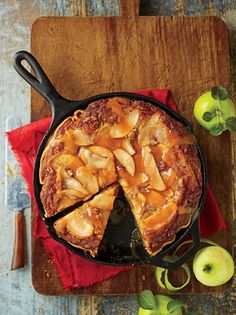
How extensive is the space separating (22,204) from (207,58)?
1.44m

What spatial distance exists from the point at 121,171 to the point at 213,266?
2.68 ft

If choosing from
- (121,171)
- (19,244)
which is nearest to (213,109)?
(121,171)

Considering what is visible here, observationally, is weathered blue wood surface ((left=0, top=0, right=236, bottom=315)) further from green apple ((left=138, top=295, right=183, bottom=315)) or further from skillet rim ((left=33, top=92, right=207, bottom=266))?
skillet rim ((left=33, top=92, right=207, bottom=266))

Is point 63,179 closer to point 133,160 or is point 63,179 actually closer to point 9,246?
point 133,160

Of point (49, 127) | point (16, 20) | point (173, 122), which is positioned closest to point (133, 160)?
point (173, 122)

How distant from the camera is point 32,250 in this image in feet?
10.2

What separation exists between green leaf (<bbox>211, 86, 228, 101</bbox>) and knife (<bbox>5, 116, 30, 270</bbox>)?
121 centimetres

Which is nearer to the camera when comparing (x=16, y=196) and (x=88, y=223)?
(x=88, y=223)

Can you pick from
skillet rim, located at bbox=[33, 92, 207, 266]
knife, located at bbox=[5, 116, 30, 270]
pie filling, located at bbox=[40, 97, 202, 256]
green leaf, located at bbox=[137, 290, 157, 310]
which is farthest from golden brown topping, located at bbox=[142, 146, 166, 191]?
knife, located at bbox=[5, 116, 30, 270]

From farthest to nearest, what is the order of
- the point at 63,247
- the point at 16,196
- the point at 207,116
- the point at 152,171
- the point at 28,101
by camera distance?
the point at 28,101 < the point at 16,196 < the point at 63,247 < the point at 207,116 < the point at 152,171

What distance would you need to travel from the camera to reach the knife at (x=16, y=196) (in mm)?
3256

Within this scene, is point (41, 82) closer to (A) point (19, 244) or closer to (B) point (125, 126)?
(B) point (125, 126)

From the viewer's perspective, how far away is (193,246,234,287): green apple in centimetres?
300

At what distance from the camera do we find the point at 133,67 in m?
3.14
